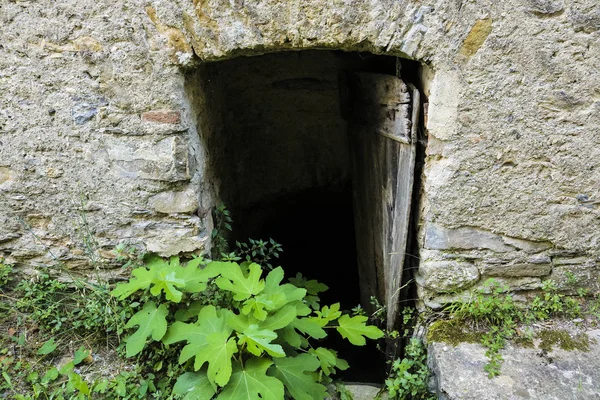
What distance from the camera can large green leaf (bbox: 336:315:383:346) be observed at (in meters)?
2.14

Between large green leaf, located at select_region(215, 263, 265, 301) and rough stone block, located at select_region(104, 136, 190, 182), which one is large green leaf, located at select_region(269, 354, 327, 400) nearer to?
large green leaf, located at select_region(215, 263, 265, 301)

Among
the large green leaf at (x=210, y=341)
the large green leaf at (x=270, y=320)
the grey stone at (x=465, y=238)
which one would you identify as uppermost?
the grey stone at (x=465, y=238)

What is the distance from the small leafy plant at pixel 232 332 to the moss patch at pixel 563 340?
744mm

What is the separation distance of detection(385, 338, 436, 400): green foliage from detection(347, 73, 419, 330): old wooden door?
311mm

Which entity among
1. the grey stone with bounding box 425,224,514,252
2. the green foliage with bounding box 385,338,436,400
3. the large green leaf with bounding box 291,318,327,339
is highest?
the grey stone with bounding box 425,224,514,252

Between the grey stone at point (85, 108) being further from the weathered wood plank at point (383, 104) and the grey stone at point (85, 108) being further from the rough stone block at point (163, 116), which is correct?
the weathered wood plank at point (383, 104)

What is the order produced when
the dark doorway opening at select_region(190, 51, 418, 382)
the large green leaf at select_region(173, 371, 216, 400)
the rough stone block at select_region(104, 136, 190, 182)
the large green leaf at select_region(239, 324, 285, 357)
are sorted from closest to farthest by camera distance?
the large green leaf at select_region(239, 324, 285, 357) < the large green leaf at select_region(173, 371, 216, 400) < the rough stone block at select_region(104, 136, 190, 182) < the dark doorway opening at select_region(190, 51, 418, 382)

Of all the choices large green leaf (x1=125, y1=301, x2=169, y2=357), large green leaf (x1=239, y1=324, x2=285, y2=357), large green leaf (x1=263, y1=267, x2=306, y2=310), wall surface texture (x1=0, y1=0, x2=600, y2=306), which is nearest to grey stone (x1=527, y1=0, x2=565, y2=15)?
wall surface texture (x1=0, y1=0, x2=600, y2=306)

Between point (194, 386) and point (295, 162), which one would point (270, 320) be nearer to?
point (194, 386)

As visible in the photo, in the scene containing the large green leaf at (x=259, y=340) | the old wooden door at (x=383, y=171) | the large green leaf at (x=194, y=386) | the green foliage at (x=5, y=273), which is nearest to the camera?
the large green leaf at (x=259, y=340)

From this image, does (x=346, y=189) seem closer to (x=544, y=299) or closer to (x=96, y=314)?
(x=544, y=299)

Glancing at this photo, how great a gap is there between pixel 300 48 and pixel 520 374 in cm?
168

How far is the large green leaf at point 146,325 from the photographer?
1.95m

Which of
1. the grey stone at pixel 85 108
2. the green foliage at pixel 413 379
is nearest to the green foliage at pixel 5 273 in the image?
the grey stone at pixel 85 108
